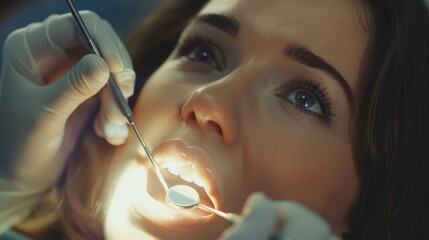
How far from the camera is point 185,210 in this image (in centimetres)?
88

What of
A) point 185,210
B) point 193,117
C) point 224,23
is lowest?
point 185,210

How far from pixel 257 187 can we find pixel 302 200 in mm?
112

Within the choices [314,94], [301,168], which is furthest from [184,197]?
[314,94]

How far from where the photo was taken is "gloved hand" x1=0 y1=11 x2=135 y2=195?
1122 millimetres

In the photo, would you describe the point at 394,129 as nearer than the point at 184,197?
No

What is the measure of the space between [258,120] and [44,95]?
0.54m

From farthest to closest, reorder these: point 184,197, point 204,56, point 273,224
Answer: point 204,56 → point 184,197 → point 273,224

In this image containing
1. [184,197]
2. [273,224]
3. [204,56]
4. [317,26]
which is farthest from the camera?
[204,56]

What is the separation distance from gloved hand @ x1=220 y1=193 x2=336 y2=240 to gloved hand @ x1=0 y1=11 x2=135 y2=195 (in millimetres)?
505

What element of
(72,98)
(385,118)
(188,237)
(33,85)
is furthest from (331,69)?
(33,85)

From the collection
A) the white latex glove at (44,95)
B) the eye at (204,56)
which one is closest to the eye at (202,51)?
the eye at (204,56)

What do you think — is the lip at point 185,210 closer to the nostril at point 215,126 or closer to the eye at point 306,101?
the nostril at point 215,126

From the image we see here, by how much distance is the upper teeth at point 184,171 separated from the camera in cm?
89

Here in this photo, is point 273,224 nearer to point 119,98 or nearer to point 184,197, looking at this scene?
point 184,197
